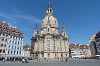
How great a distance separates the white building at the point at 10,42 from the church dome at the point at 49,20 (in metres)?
35.0

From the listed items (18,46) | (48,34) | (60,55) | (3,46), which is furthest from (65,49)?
(3,46)

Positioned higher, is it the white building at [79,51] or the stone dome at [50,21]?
the stone dome at [50,21]

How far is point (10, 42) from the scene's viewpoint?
73.4 metres

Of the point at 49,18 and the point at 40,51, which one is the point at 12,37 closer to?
the point at 40,51

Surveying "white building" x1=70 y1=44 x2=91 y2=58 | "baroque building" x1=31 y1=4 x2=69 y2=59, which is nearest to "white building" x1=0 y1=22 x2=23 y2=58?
"baroque building" x1=31 y1=4 x2=69 y2=59

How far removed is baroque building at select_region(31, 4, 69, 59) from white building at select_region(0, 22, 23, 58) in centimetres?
2684

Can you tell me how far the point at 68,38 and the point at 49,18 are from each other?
16.7m

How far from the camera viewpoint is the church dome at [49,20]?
11486 centimetres

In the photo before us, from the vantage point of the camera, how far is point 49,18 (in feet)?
382

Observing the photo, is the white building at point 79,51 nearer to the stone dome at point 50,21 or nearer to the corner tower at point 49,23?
the stone dome at point 50,21

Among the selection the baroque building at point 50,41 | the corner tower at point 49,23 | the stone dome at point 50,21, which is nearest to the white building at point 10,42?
the baroque building at point 50,41

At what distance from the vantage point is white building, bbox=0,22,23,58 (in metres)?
69.4

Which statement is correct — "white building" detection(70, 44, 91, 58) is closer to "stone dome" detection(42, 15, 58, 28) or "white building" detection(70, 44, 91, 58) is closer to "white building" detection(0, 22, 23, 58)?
"stone dome" detection(42, 15, 58, 28)

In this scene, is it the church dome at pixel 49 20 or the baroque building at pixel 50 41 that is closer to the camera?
the baroque building at pixel 50 41
